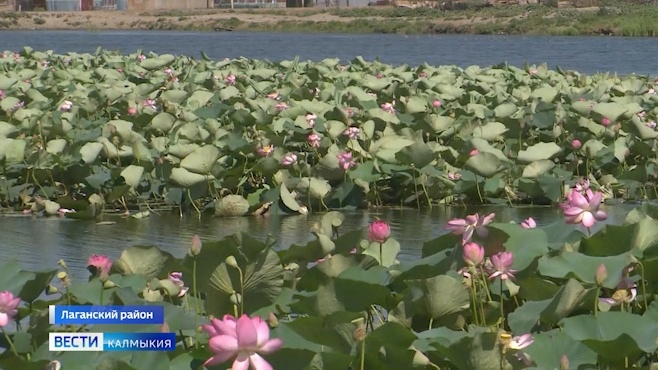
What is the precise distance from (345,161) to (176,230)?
2.41 ft

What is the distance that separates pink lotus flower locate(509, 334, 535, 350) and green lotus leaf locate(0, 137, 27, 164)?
3553 mm

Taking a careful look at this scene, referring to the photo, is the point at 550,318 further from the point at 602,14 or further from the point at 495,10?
the point at 495,10

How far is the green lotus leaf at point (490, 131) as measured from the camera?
19.1 feet

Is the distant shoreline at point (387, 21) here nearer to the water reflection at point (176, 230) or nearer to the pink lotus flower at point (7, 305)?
the water reflection at point (176, 230)

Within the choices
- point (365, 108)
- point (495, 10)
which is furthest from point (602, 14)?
point (365, 108)

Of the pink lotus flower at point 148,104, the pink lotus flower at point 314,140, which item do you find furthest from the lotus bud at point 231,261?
the pink lotus flower at point 148,104

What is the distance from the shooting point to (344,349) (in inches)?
85.0

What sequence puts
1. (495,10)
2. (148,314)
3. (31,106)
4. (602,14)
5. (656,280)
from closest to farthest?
(148,314)
(656,280)
(31,106)
(602,14)
(495,10)

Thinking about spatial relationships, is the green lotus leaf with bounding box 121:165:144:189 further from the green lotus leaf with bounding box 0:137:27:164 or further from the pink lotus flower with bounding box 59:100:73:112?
the pink lotus flower with bounding box 59:100:73:112

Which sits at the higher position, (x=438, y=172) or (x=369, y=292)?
(x=369, y=292)

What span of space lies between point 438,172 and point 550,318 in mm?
3021

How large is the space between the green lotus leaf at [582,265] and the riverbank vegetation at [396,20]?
37.2 meters

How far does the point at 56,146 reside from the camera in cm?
535

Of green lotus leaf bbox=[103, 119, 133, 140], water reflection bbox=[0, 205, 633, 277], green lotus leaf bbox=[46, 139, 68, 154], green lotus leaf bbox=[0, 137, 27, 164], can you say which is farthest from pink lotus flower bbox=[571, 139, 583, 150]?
green lotus leaf bbox=[0, 137, 27, 164]
